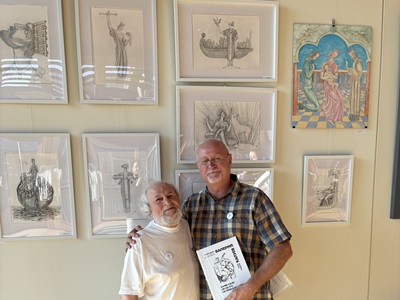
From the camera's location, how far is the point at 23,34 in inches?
46.8

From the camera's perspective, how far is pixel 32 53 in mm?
1199

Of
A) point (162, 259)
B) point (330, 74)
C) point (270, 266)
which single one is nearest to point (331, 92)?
point (330, 74)

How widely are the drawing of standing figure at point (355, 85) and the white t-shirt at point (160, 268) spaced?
1164mm

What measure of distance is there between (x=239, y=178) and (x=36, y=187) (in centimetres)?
104

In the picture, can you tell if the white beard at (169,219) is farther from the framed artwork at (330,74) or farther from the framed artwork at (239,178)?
the framed artwork at (330,74)

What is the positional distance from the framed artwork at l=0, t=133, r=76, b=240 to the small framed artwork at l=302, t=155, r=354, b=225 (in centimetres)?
127

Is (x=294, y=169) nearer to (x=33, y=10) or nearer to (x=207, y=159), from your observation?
(x=207, y=159)

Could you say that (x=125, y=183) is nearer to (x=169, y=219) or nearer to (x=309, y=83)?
(x=169, y=219)

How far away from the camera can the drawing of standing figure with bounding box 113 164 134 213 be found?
1.28 meters

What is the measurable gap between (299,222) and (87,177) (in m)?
1.18

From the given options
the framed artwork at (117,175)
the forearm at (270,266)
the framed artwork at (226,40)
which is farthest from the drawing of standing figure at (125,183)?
the forearm at (270,266)

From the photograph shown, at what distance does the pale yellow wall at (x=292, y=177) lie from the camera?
4.15 feet

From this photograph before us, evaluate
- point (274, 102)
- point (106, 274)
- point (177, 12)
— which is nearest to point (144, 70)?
point (177, 12)

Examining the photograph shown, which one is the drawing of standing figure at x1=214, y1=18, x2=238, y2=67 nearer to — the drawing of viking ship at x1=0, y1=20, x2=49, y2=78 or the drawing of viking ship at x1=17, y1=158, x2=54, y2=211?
the drawing of viking ship at x1=0, y1=20, x2=49, y2=78
